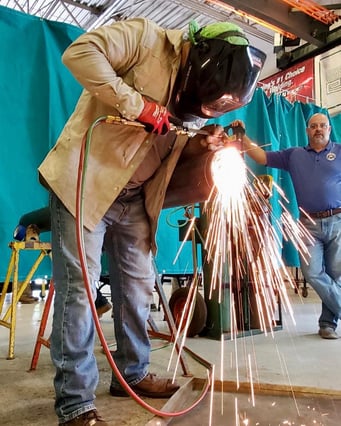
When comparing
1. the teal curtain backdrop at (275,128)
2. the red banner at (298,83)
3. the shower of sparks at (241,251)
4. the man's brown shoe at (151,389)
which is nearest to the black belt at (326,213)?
the shower of sparks at (241,251)

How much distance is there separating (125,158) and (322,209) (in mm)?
1983

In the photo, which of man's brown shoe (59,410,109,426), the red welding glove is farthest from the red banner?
man's brown shoe (59,410,109,426)

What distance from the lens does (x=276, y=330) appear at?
2.96m

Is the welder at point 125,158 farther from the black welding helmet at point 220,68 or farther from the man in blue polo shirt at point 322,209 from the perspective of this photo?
the man in blue polo shirt at point 322,209

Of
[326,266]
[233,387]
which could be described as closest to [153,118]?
[233,387]

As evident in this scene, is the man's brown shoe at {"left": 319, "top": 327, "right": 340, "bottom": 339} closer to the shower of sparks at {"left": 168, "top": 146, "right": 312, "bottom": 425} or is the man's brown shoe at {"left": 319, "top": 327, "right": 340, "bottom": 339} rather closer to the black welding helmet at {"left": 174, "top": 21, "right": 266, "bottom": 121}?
the shower of sparks at {"left": 168, "top": 146, "right": 312, "bottom": 425}

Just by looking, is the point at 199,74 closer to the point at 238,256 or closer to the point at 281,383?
the point at 281,383

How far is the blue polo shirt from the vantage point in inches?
115

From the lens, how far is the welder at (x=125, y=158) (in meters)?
1.20

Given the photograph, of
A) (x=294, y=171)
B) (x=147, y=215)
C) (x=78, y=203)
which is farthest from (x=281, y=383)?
(x=294, y=171)

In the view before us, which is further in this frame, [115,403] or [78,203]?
[115,403]

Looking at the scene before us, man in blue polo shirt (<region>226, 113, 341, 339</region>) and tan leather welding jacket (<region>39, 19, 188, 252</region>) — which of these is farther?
man in blue polo shirt (<region>226, 113, 341, 339</region>)

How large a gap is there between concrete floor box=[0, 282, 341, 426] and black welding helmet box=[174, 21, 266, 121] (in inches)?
37.6

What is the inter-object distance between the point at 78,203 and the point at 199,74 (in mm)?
562
